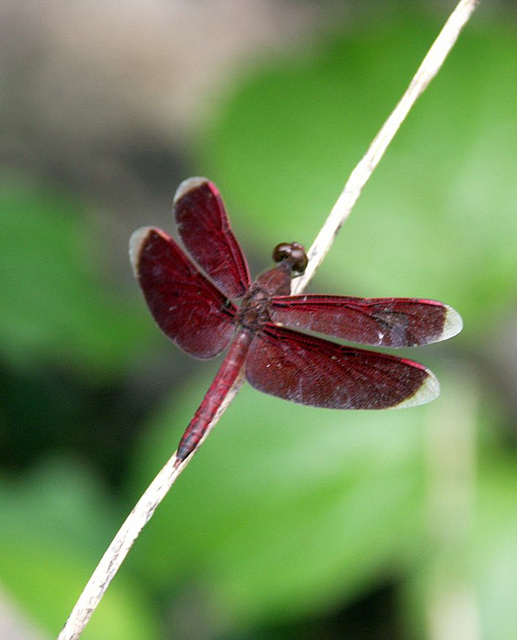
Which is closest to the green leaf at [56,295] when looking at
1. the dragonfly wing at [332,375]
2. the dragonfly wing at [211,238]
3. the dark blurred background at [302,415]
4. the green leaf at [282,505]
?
the dark blurred background at [302,415]

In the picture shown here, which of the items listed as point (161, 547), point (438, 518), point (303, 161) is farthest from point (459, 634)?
point (303, 161)

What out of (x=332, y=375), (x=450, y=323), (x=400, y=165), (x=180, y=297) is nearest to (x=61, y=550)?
(x=180, y=297)

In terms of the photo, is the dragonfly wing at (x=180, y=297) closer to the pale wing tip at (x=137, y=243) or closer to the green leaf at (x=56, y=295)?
the pale wing tip at (x=137, y=243)

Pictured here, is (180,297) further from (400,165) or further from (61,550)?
(400,165)

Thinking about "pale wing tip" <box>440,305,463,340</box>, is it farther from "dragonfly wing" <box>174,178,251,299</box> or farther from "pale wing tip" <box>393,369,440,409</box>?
"dragonfly wing" <box>174,178,251,299</box>

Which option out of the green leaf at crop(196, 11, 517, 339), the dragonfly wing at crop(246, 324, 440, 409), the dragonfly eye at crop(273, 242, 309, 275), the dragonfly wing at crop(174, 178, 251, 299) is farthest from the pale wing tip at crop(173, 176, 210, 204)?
the green leaf at crop(196, 11, 517, 339)
